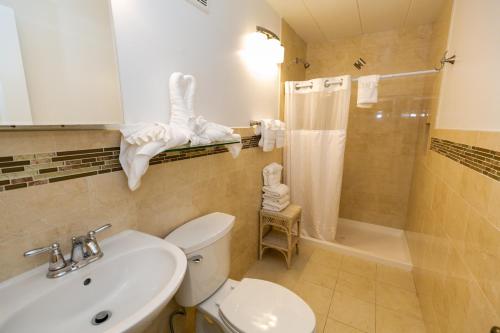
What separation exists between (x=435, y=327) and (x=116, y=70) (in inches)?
84.7

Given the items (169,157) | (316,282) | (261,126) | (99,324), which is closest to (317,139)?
(261,126)

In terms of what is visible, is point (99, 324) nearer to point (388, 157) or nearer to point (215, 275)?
point (215, 275)

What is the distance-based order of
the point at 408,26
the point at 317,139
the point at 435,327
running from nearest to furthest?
the point at 435,327 < the point at 317,139 < the point at 408,26

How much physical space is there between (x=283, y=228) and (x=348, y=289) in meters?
0.71

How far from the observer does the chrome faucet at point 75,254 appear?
71 centimetres

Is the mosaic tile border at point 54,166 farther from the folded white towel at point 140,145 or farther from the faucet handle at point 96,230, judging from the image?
the faucet handle at point 96,230

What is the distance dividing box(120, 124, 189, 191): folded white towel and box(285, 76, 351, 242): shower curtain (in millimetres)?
1582

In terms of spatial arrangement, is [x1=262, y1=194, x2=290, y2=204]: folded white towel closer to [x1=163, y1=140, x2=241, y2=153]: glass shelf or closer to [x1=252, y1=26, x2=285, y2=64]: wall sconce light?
[x1=163, y1=140, x2=241, y2=153]: glass shelf

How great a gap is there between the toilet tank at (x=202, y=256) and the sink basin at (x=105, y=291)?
212 millimetres

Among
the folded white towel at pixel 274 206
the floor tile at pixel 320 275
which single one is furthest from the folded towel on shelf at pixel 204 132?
the floor tile at pixel 320 275

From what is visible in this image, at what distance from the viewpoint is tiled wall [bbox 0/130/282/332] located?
677mm

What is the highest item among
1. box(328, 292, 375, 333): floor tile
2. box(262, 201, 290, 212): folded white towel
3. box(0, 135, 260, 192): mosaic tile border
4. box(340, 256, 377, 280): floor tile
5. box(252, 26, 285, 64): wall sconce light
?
box(252, 26, 285, 64): wall sconce light

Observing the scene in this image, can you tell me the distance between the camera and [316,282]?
188cm

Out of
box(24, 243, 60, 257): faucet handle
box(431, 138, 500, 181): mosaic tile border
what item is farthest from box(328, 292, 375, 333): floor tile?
box(24, 243, 60, 257): faucet handle
